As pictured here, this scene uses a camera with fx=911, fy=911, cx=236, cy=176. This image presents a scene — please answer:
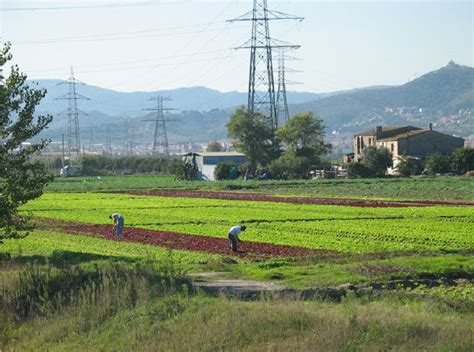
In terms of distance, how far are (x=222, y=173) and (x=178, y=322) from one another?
10102cm

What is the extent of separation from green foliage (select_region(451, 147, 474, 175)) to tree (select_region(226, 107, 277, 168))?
29882 mm

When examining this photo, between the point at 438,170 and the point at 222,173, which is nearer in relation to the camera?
the point at 438,170

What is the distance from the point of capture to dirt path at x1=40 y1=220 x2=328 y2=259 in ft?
104

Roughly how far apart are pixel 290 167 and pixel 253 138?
14.3m

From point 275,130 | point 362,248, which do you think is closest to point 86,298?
point 362,248

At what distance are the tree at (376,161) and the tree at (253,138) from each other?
21488 mm

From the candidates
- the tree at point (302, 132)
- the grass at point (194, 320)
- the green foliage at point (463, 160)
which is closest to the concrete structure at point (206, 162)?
the tree at point (302, 132)

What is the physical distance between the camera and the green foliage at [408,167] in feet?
349

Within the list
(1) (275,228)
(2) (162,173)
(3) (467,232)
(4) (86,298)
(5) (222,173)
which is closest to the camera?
(4) (86,298)

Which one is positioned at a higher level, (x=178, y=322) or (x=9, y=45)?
(x=9, y=45)

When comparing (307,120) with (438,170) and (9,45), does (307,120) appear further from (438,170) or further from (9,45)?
(9,45)

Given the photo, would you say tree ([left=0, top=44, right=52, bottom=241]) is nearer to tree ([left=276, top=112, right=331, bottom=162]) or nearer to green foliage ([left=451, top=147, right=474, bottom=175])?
green foliage ([left=451, top=147, right=474, bottom=175])

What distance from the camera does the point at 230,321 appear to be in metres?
14.3

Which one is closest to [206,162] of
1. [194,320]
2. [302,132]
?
[302,132]
